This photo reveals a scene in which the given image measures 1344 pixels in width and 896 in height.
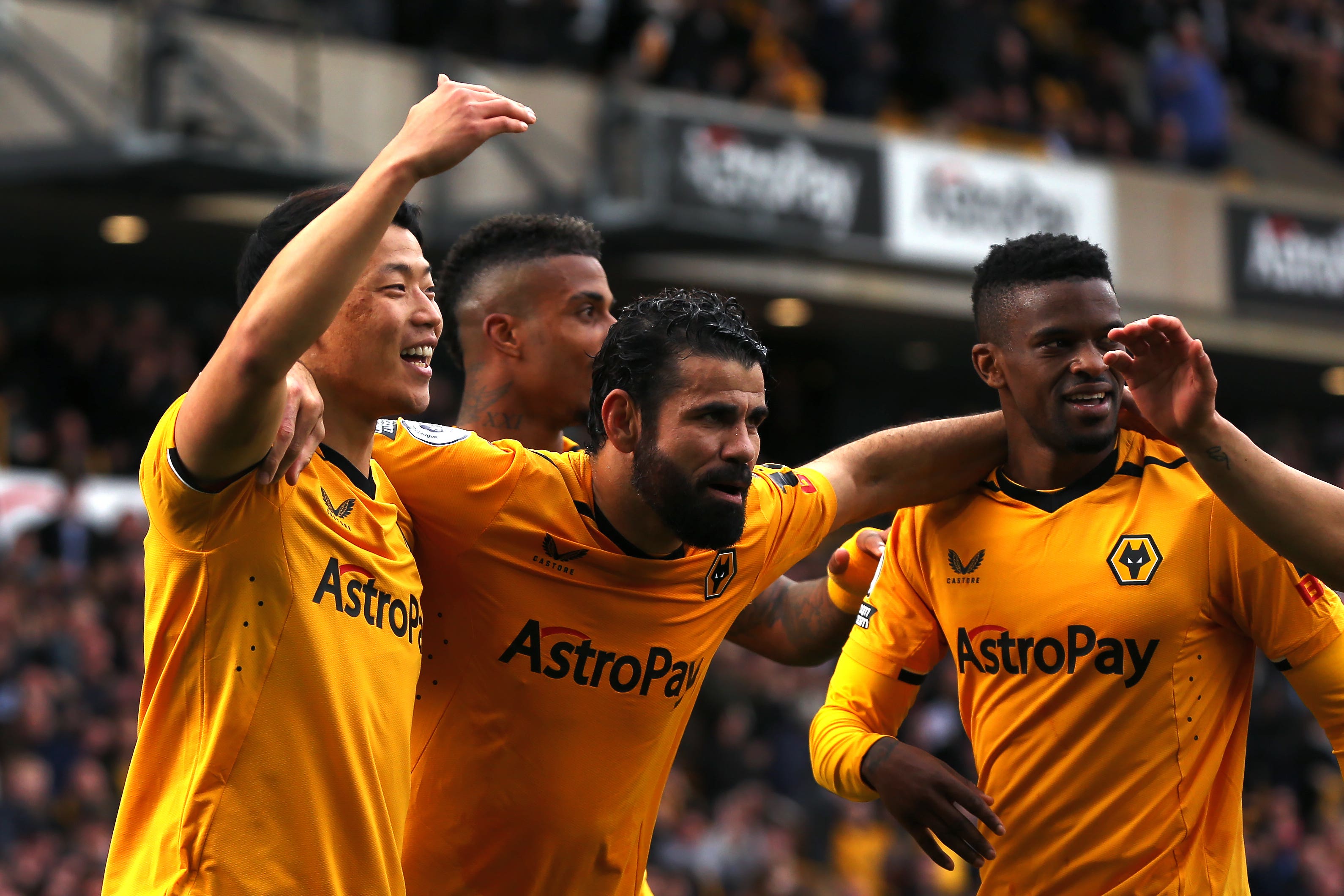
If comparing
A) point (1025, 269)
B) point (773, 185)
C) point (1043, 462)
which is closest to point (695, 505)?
point (1043, 462)

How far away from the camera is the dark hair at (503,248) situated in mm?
5273

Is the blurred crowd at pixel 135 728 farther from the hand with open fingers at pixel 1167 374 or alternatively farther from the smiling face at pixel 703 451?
the hand with open fingers at pixel 1167 374

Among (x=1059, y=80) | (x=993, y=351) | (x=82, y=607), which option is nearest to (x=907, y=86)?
(x=1059, y=80)

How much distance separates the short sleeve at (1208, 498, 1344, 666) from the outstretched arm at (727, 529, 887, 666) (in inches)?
41.3

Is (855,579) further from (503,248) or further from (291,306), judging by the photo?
(291,306)

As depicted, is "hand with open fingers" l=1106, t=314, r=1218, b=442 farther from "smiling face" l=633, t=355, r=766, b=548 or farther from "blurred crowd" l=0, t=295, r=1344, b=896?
"blurred crowd" l=0, t=295, r=1344, b=896

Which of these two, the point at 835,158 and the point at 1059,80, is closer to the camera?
the point at 835,158

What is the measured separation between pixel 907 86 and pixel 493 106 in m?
18.1

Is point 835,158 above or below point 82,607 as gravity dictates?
above

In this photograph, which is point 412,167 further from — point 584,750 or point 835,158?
point 835,158

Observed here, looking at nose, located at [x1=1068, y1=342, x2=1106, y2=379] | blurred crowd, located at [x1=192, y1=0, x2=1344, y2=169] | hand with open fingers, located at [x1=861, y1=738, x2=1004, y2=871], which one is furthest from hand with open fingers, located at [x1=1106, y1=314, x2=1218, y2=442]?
blurred crowd, located at [x1=192, y1=0, x2=1344, y2=169]

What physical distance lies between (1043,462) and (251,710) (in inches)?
87.1

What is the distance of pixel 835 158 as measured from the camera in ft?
58.7

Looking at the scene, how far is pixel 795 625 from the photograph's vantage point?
5.13 m
